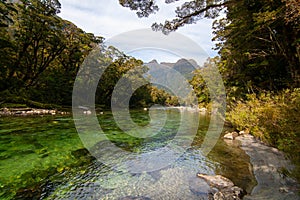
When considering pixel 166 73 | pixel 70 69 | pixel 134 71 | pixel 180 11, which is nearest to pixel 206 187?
pixel 180 11

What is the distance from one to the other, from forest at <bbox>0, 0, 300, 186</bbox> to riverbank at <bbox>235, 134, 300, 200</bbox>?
321 millimetres

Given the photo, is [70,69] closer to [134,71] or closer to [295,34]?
[134,71]

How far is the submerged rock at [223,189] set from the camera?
324 centimetres

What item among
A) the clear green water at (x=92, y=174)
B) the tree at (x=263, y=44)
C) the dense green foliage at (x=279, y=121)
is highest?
the tree at (x=263, y=44)

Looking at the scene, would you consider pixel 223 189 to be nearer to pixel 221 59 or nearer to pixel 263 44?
pixel 263 44

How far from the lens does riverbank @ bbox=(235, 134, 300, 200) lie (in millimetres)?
3119

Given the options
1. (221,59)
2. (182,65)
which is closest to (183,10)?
(221,59)

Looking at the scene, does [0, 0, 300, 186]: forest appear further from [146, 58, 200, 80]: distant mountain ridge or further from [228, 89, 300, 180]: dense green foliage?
[146, 58, 200, 80]: distant mountain ridge

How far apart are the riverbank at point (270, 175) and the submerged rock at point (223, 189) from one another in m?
0.17

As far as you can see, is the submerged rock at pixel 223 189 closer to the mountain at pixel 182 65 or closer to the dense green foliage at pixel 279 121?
the dense green foliage at pixel 279 121

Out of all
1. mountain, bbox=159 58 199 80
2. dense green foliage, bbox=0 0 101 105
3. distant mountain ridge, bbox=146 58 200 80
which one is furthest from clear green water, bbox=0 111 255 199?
dense green foliage, bbox=0 0 101 105

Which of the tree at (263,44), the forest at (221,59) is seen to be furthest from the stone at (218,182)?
the tree at (263,44)

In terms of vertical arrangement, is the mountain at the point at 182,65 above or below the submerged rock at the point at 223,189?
above

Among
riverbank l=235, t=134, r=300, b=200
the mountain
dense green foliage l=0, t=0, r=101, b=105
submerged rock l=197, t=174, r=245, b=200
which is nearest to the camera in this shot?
riverbank l=235, t=134, r=300, b=200
